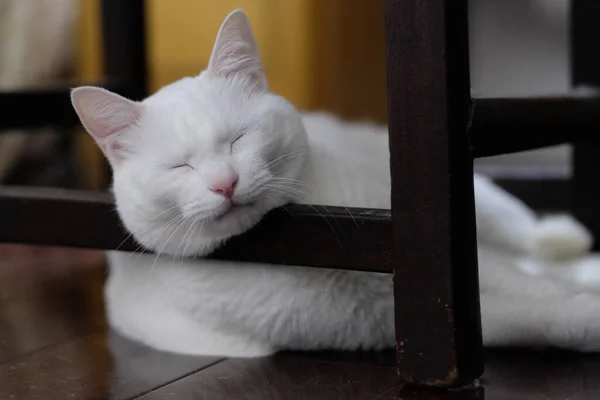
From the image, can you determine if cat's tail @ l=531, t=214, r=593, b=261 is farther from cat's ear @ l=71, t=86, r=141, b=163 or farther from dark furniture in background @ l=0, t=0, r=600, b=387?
cat's ear @ l=71, t=86, r=141, b=163

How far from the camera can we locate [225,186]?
972mm

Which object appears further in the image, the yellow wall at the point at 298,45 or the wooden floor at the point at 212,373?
the yellow wall at the point at 298,45

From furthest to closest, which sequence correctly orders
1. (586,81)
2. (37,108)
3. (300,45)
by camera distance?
(300,45)
(37,108)
(586,81)

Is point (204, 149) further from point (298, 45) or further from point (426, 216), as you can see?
point (298, 45)

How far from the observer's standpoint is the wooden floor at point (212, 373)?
0.98 metres

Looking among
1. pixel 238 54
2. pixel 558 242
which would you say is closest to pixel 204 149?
pixel 238 54

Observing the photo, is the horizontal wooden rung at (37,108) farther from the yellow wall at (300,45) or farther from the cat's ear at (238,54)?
the cat's ear at (238,54)

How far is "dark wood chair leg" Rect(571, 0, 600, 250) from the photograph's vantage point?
5.58 ft

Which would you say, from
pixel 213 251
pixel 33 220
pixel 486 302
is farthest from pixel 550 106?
pixel 33 220

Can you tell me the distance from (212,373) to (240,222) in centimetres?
21

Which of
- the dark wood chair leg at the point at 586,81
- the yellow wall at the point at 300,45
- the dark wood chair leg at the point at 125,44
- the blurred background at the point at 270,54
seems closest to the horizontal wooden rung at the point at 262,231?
the dark wood chair leg at the point at 125,44

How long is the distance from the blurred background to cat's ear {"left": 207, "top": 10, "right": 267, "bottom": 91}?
126 centimetres

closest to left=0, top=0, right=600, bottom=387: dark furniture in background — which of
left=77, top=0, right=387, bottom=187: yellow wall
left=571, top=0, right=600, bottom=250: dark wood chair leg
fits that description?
left=571, top=0, right=600, bottom=250: dark wood chair leg

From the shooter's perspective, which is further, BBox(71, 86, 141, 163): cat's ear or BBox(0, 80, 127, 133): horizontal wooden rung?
BBox(0, 80, 127, 133): horizontal wooden rung
